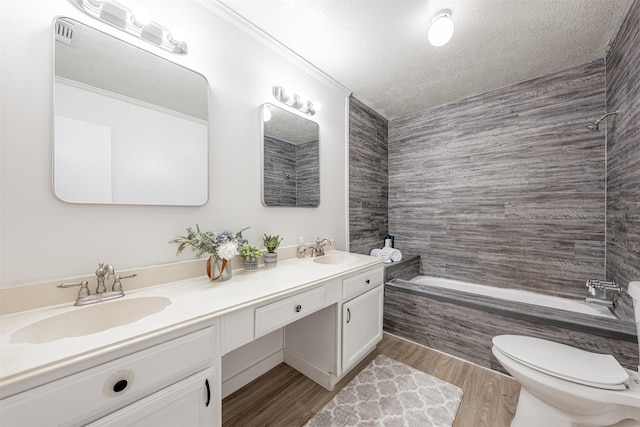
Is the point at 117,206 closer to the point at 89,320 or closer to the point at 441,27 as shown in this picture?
the point at 89,320

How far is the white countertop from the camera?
0.58 m

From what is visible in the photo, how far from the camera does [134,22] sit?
43.7 inches

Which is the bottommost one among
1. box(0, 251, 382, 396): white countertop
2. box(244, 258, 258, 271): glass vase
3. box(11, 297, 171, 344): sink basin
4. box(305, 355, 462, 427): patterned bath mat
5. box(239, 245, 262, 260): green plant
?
box(305, 355, 462, 427): patterned bath mat

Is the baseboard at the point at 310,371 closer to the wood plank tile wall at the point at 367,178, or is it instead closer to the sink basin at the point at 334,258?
the sink basin at the point at 334,258

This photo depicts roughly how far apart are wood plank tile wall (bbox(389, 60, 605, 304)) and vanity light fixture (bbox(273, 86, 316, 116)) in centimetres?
151

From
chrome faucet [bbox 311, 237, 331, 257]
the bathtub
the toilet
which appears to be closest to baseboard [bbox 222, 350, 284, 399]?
chrome faucet [bbox 311, 237, 331, 257]

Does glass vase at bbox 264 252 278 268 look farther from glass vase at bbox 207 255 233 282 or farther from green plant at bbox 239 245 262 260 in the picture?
glass vase at bbox 207 255 233 282

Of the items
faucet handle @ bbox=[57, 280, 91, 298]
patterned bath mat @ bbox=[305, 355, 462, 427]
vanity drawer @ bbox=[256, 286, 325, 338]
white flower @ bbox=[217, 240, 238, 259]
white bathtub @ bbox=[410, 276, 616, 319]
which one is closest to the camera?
faucet handle @ bbox=[57, 280, 91, 298]

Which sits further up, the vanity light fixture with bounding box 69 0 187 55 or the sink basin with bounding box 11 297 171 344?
the vanity light fixture with bounding box 69 0 187 55

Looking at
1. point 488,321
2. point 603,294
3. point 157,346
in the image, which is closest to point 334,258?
point 488,321

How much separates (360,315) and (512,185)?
196cm

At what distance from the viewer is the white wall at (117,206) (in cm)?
87

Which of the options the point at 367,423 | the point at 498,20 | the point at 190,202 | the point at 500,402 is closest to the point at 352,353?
the point at 367,423

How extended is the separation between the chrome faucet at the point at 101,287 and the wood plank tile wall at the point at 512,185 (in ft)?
8.95
